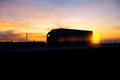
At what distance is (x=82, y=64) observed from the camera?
14.9 meters

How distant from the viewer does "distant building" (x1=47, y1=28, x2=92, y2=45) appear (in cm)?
4044

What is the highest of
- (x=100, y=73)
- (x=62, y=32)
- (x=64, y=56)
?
(x=62, y=32)

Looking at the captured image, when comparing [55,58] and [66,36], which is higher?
[66,36]

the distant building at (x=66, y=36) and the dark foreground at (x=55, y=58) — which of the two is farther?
the distant building at (x=66, y=36)

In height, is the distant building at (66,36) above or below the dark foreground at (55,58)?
above

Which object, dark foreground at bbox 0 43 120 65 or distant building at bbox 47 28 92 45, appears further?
distant building at bbox 47 28 92 45

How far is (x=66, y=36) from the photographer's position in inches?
1633

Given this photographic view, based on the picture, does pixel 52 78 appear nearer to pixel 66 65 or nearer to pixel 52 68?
pixel 52 68

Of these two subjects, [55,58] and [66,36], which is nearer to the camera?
[55,58]

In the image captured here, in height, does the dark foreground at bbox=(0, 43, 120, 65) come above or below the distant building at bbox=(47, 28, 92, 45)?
below

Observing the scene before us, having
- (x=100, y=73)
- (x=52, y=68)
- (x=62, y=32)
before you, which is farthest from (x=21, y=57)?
(x=62, y=32)

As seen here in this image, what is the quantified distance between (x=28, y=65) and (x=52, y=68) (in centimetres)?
170

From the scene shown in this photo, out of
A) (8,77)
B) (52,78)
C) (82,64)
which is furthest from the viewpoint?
(82,64)

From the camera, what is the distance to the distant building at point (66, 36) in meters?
40.4
